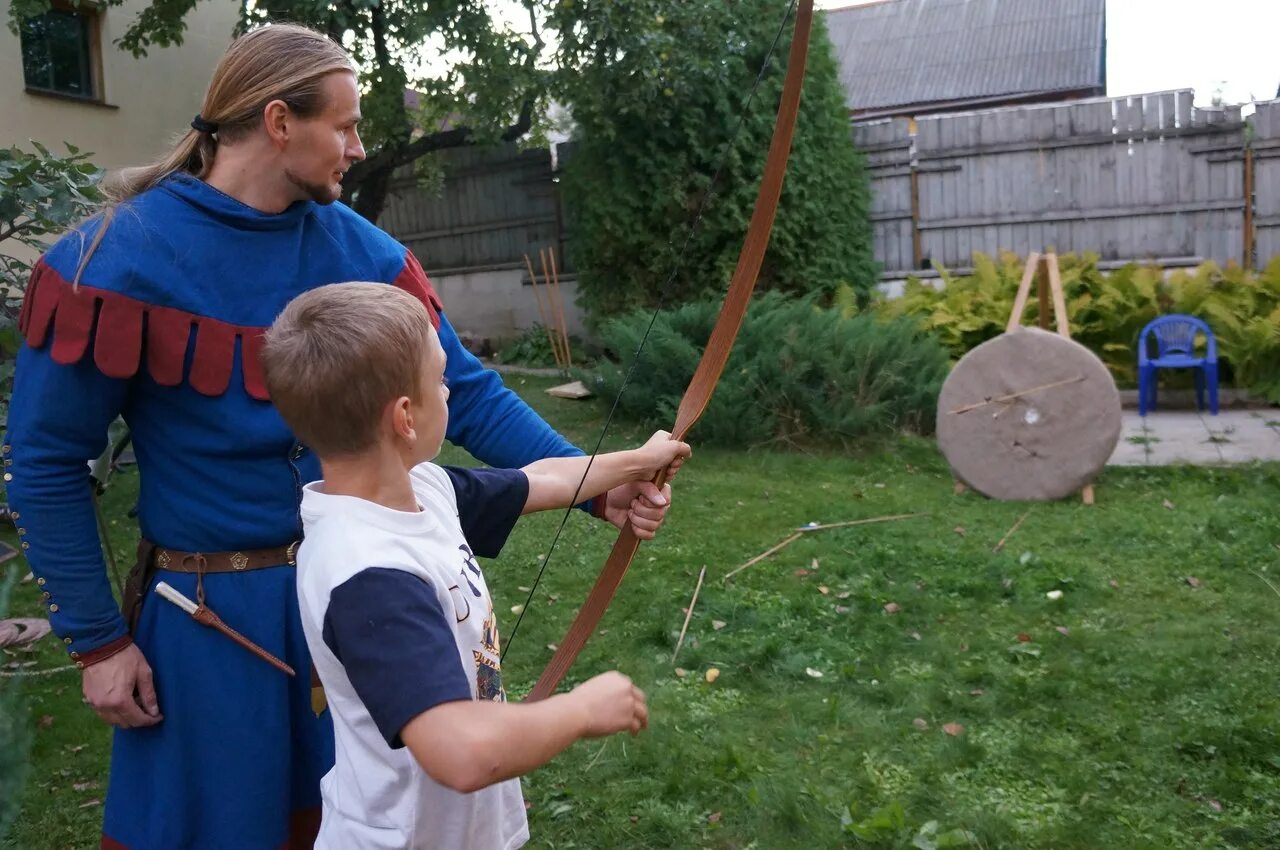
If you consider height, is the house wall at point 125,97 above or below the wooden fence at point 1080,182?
above

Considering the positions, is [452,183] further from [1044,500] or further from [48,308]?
[48,308]

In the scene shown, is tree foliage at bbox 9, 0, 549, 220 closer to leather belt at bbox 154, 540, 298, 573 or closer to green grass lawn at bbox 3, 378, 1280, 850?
green grass lawn at bbox 3, 378, 1280, 850

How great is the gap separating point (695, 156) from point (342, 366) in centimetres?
972

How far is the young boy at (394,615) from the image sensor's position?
3.89 feet

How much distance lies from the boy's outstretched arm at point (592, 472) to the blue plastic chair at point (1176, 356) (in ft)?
25.3

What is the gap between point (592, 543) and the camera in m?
5.86

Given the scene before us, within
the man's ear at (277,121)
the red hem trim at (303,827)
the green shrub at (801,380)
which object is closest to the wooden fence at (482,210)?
the green shrub at (801,380)

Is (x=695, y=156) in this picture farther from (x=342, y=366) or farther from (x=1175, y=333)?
(x=342, y=366)

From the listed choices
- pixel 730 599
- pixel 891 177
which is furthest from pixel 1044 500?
pixel 891 177

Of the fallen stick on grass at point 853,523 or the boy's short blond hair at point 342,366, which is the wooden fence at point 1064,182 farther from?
the boy's short blond hair at point 342,366

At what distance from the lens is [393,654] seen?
121 cm

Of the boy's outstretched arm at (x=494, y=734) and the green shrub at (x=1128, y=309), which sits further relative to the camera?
the green shrub at (x=1128, y=309)

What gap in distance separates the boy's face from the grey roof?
19141 mm

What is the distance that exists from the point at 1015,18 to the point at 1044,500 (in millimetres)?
19852
